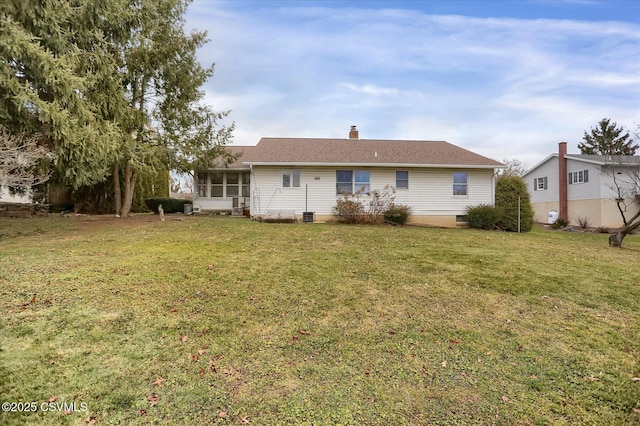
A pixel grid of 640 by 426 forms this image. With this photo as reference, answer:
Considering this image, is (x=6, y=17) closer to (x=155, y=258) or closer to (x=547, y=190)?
(x=155, y=258)

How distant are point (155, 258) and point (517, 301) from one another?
7.31 meters

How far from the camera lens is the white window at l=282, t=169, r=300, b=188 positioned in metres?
17.0

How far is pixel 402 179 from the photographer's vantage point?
679 inches

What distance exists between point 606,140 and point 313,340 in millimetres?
47622

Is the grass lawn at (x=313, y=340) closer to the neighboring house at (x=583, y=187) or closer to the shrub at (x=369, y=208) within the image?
the shrub at (x=369, y=208)

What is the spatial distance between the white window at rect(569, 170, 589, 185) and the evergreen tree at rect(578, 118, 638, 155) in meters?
16.6

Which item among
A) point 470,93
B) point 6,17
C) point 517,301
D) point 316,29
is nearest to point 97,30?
point 6,17

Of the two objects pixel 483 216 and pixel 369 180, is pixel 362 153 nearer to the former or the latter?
pixel 369 180

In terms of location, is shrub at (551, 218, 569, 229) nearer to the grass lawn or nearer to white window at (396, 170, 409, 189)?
white window at (396, 170, 409, 189)

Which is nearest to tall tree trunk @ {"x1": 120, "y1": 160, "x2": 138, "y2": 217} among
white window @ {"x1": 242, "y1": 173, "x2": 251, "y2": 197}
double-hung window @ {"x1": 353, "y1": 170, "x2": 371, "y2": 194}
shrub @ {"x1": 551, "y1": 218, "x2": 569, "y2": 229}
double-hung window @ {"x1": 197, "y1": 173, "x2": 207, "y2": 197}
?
double-hung window @ {"x1": 197, "y1": 173, "x2": 207, "y2": 197}

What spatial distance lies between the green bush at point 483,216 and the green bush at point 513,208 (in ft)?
1.08

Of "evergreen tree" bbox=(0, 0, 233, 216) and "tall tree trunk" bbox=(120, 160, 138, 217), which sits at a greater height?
"evergreen tree" bbox=(0, 0, 233, 216)

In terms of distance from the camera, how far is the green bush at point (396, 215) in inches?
637

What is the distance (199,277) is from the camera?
6129 millimetres
